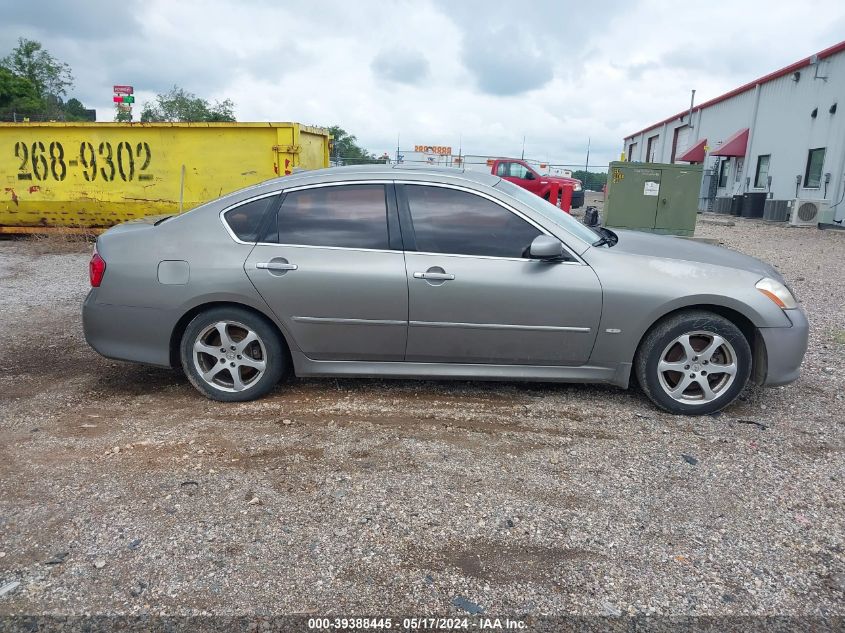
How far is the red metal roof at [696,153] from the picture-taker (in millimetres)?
31031

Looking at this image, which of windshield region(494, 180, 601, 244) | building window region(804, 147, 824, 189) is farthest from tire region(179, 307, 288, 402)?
building window region(804, 147, 824, 189)

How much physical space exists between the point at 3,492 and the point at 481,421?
262 cm

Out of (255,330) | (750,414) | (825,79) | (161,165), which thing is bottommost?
(750,414)

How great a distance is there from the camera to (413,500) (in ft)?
10.0

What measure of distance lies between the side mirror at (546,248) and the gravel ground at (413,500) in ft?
3.39

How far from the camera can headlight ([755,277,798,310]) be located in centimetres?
395

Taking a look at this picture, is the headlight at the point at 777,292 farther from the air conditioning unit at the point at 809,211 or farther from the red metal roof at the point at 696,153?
the red metal roof at the point at 696,153

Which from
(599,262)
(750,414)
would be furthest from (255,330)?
(750,414)

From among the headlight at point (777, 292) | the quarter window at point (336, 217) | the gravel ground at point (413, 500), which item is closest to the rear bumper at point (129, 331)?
the gravel ground at point (413, 500)

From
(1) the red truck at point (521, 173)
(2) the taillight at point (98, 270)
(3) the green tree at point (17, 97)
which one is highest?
(3) the green tree at point (17, 97)

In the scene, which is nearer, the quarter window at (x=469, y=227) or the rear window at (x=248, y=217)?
the quarter window at (x=469, y=227)

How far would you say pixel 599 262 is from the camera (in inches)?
157

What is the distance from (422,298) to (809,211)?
18168 mm

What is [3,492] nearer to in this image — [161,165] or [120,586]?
[120,586]
